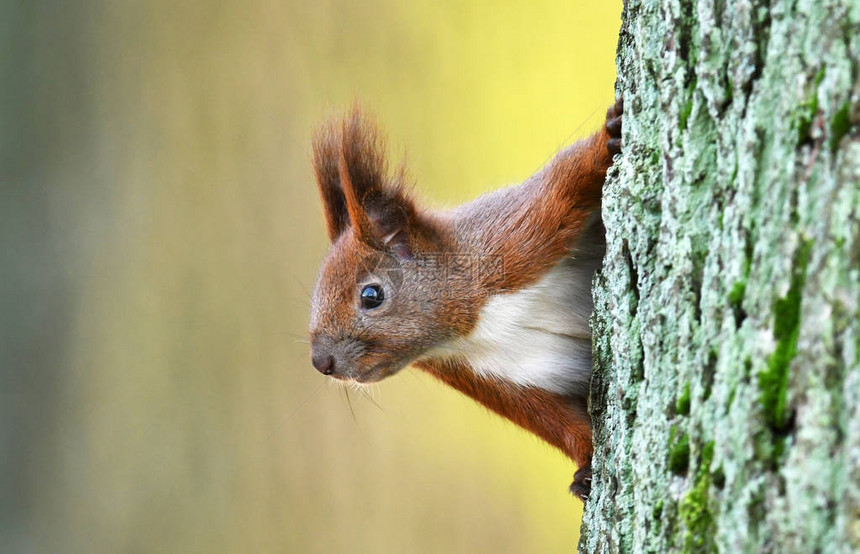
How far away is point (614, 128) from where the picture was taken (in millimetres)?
1407

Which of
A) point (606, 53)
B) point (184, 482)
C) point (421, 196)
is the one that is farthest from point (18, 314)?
point (606, 53)

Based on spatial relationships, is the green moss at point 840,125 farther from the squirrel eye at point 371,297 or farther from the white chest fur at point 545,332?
the squirrel eye at point 371,297

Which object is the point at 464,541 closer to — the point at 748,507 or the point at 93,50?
the point at 93,50

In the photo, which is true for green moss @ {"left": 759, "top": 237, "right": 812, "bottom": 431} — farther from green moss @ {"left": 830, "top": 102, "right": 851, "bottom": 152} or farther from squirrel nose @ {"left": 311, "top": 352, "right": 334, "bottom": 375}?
squirrel nose @ {"left": 311, "top": 352, "right": 334, "bottom": 375}

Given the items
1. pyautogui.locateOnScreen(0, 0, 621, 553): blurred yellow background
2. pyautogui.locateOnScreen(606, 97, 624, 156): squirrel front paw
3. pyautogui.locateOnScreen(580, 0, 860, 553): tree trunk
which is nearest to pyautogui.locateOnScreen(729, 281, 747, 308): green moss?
pyautogui.locateOnScreen(580, 0, 860, 553): tree trunk

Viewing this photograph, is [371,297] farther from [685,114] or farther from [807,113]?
[807,113]

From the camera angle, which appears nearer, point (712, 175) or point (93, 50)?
point (712, 175)

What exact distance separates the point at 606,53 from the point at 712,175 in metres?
2.56

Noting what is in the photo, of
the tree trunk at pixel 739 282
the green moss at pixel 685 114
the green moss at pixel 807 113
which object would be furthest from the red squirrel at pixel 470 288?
the green moss at pixel 807 113

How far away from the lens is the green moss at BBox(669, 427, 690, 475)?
96 cm

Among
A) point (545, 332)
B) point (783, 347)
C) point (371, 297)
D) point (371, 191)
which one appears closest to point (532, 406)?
point (545, 332)

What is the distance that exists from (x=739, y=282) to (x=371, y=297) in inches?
41.5

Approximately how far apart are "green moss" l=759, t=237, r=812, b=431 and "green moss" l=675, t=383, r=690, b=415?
0.17 meters

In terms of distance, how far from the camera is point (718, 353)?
2.91 feet
